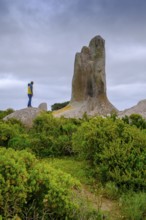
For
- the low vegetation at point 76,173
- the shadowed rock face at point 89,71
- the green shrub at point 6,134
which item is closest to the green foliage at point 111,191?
the low vegetation at point 76,173

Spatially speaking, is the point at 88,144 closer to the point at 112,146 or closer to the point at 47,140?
the point at 112,146

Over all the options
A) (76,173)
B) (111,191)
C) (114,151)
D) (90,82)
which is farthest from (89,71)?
(111,191)

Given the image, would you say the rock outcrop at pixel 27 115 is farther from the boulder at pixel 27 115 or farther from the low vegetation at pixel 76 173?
the low vegetation at pixel 76 173

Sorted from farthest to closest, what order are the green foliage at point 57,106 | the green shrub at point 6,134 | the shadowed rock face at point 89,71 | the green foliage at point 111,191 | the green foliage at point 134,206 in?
the green foliage at point 57,106 < the shadowed rock face at point 89,71 < the green shrub at point 6,134 < the green foliage at point 111,191 < the green foliage at point 134,206

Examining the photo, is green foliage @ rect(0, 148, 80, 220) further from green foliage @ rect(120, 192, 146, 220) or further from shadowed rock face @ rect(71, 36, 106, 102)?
shadowed rock face @ rect(71, 36, 106, 102)

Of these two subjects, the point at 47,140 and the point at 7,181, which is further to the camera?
the point at 47,140

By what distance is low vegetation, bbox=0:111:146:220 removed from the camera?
5594 millimetres

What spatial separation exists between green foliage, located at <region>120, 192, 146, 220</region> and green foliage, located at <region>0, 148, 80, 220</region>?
164 cm

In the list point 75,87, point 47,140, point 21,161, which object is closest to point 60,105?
point 75,87

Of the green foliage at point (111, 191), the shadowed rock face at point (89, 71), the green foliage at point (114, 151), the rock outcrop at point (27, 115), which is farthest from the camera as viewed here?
the shadowed rock face at point (89, 71)

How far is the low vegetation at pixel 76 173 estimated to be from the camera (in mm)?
5594

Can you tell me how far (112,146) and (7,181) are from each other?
183 inches

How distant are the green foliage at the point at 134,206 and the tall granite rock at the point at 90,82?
20594 millimetres

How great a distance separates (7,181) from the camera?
537 centimetres
